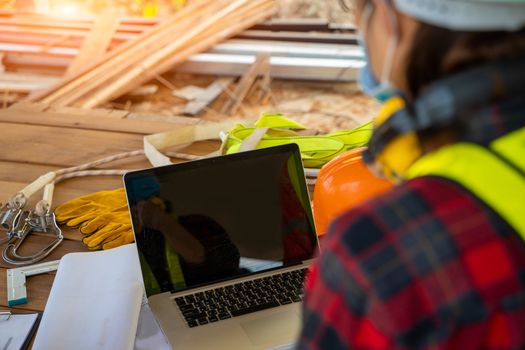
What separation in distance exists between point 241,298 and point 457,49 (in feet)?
2.84

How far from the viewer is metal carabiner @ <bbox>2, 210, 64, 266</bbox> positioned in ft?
5.49

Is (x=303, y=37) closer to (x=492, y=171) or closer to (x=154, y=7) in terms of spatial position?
(x=154, y=7)

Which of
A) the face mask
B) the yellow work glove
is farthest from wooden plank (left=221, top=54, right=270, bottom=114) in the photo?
the face mask

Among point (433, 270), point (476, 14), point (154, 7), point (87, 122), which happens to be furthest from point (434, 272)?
point (154, 7)

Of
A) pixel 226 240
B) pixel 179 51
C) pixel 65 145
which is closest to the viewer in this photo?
pixel 226 240

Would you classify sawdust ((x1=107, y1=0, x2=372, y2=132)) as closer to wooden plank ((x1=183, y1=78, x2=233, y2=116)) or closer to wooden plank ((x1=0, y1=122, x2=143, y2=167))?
wooden plank ((x1=183, y1=78, x2=233, y2=116))

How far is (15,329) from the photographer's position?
1437 millimetres

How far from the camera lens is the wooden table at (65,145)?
1.99 meters

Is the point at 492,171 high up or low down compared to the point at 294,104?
up

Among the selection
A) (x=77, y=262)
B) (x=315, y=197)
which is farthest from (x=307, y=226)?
(x=77, y=262)

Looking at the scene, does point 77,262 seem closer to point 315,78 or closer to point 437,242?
point 437,242

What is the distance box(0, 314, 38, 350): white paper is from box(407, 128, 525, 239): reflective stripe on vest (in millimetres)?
927

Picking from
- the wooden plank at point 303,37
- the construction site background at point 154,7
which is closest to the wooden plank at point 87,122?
the wooden plank at point 303,37

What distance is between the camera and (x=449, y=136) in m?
0.73
